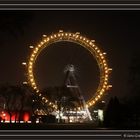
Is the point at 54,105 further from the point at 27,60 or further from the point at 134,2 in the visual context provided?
the point at 134,2

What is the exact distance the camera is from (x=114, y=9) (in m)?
7.23

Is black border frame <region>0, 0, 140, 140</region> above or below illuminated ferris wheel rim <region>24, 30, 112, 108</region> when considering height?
below

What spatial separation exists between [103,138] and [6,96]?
23.6m

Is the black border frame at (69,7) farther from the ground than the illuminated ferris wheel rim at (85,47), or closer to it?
closer to it

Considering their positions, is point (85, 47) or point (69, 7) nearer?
point (69, 7)

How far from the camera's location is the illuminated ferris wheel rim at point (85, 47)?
2941 cm

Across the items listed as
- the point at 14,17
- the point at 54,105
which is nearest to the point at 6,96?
the point at 54,105

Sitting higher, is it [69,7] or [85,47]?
[85,47]

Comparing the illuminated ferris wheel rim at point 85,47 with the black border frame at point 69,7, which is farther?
the illuminated ferris wheel rim at point 85,47

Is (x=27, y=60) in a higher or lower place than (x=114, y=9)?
higher

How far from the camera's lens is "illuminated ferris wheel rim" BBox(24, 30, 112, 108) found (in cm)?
2941

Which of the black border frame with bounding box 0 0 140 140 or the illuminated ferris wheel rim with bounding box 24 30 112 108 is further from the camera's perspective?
the illuminated ferris wheel rim with bounding box 24 30 112 108

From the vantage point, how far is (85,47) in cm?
3061

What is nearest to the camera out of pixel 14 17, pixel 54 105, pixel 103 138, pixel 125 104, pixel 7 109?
pixel 103 138
